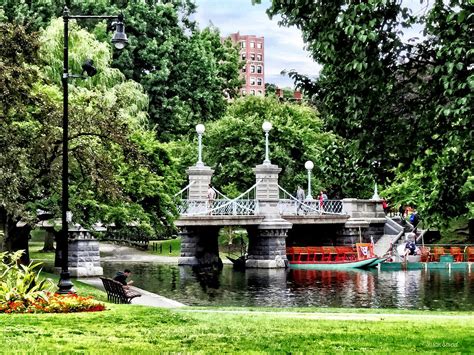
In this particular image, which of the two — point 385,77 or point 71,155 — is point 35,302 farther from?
point 71,155

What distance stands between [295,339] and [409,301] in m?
17.4

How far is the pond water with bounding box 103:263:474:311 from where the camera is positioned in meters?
28.0

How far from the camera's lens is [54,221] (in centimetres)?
3062

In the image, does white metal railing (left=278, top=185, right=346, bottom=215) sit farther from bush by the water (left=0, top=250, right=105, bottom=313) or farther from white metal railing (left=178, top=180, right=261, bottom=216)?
bush by the water (left=0, top=250, right=105, bottom=313)

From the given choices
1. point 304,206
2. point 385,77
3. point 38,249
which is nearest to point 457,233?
point 304,206

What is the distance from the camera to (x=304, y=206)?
47281 mm

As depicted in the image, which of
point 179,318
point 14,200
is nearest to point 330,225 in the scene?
point 14,200

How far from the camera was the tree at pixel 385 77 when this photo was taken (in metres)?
10.9

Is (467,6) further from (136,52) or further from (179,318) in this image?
(136,52)

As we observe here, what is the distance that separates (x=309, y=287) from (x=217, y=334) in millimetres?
21811

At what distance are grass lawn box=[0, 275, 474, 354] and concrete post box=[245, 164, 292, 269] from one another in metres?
27.8

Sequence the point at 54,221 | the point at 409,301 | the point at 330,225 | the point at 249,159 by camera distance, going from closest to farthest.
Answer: the point at 409,301, the point at 54,221, the point at 330,225, the point at 249,159

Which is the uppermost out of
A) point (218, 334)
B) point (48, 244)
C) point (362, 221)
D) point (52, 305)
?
point (362, 221)

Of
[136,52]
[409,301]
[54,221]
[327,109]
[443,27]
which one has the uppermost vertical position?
[136,52]
